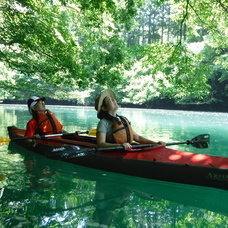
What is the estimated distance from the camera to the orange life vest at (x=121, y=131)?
405 cm

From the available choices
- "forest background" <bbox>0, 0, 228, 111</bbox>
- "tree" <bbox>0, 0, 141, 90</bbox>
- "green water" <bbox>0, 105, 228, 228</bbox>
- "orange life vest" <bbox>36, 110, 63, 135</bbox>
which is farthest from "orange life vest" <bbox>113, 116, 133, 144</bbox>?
"tree" <bbox>0, 0, 141, 90</bbox>

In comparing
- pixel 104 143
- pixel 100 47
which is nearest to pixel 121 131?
pixel 104 143

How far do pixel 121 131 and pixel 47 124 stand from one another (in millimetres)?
2063

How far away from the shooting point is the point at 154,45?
23.7 ft

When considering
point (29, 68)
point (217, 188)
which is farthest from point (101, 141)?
point (29, 68)

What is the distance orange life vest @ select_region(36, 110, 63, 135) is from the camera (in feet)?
17.7

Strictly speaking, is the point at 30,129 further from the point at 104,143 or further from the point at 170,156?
the point at 170,156

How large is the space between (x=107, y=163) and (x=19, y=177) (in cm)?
135

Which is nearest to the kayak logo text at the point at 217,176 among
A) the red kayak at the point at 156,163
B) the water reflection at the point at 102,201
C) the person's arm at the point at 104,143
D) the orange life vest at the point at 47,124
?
the red kayak at the point at 156,163

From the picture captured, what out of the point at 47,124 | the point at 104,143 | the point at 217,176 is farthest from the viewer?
the point at 47,124

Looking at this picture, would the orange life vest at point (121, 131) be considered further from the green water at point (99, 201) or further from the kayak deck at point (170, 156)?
the green water at point (99, 201)

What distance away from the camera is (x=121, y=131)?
4078mm

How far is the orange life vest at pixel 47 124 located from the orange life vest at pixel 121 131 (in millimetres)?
1959

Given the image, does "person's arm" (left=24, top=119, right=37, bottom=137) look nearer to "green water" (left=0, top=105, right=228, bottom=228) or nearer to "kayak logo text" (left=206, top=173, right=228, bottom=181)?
"green water" (left=0, top=105, right=228, bottom=228)
